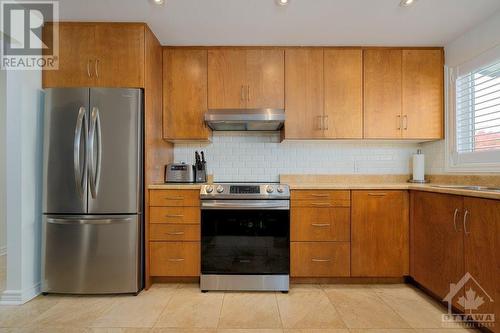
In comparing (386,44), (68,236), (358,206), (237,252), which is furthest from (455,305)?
(68,236)

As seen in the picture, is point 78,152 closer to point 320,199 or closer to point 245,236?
point 245,236

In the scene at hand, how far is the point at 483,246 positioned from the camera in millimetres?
1695

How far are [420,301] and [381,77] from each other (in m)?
2.08

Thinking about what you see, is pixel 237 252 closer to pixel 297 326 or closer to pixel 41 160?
pixel 297 326

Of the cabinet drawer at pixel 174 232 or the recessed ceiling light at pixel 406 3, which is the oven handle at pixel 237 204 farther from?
the recessed ceiling light at pixel 406 3

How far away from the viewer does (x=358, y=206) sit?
2469 millimetres

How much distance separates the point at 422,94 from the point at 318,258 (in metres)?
1.96

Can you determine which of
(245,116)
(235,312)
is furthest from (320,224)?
(245,116)

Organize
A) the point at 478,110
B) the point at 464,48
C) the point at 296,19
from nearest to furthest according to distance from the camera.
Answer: the point at 296,19, the point at 478,110, the point at 464,48

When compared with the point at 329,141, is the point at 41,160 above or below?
below

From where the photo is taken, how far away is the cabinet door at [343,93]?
9.12 ft

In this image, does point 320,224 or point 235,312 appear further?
point 320,224

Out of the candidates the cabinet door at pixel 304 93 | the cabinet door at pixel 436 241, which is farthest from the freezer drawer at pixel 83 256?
the cabinet door at pixel 436 241

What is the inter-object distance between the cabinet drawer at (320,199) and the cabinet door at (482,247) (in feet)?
2.88
